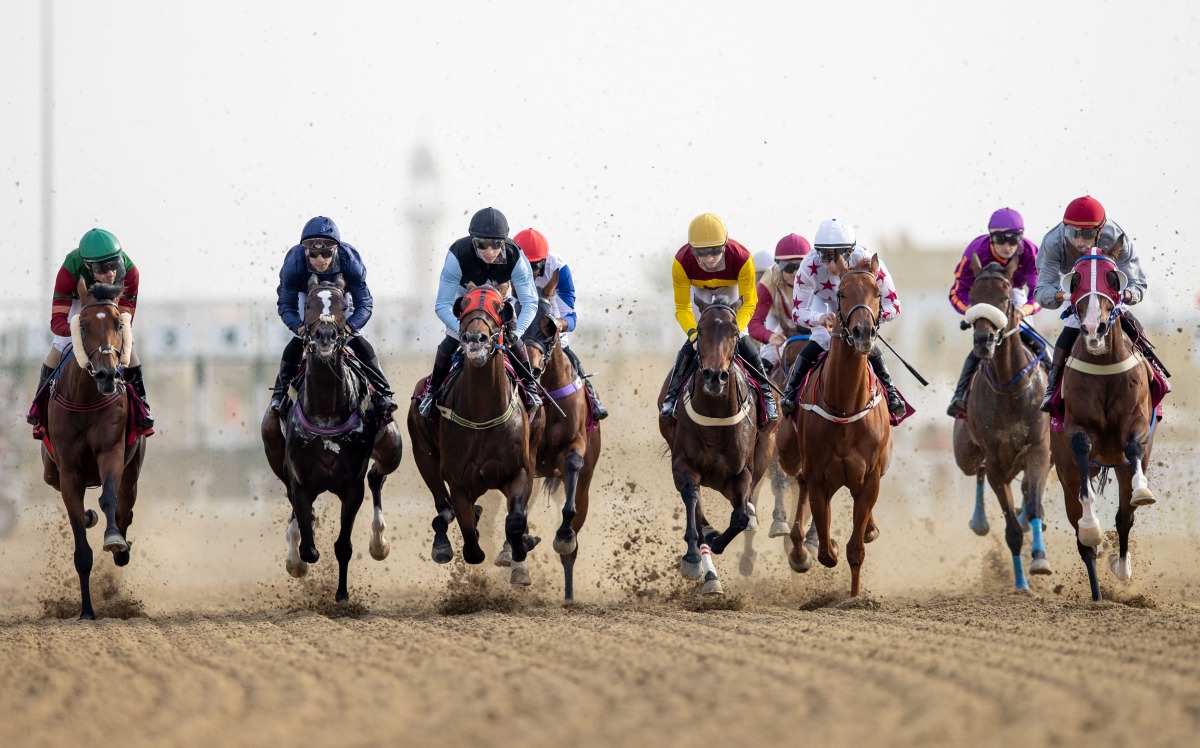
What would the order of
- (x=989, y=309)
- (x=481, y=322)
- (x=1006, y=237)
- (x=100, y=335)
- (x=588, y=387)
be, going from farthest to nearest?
(x=588, y=387)
(x=1006, y=237)
(x=989, y=309)
(x=100, y=335)
(x=481, y=322)

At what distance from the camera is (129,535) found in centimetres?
1950

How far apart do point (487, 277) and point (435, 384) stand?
0.90 meters

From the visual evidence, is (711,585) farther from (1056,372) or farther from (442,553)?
(1056,372)

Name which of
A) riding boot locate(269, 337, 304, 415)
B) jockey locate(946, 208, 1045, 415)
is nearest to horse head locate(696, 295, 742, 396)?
jockey locate(946, 208, 1045, 415)

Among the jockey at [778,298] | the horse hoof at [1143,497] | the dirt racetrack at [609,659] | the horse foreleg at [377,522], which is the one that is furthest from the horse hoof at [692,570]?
the jockey at [778,298]

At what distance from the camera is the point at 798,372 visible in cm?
1245

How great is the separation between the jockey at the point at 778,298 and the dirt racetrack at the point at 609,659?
1992 mm

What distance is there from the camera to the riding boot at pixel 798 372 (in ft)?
40.5

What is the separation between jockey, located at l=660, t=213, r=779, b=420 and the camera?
40.0 ft

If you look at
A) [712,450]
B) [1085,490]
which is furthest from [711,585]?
[1085,490]

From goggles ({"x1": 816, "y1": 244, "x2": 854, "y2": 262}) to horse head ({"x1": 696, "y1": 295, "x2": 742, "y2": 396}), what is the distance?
1332 mm

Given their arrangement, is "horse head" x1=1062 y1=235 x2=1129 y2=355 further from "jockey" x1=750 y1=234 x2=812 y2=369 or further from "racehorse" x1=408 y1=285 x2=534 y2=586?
"racehorse" x1=408 y1=285 x2=534 y2=586

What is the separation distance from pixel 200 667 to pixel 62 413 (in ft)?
13.3

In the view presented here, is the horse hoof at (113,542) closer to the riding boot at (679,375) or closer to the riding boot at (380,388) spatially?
the riding boot at (380,388)
